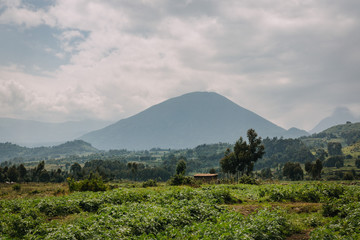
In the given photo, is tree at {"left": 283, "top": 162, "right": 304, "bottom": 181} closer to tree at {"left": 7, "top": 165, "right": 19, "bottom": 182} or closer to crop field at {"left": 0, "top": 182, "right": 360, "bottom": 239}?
crop field at {"left": 0, "top": 182, "right": 360, "bottom": 239}

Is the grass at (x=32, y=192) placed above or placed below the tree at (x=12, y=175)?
above

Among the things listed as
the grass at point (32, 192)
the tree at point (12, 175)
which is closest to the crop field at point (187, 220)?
the grass at point (32, 192)

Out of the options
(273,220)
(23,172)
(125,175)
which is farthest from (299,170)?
(23,172)

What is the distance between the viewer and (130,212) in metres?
17.0

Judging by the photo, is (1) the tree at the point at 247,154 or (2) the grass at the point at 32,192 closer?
(2) the grass at the point at 32,192

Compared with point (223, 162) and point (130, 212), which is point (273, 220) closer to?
point (130, 212)

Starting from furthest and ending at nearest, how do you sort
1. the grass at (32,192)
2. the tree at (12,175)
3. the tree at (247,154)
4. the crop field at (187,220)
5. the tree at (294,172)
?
the tree at (294,172) → the tree at (12,175) → the tree at (247,154) → the grass at (32,192) → the crop field at (187,220)

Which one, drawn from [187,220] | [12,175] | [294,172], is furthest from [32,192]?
[294,172]

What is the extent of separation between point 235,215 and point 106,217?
27.3 ft

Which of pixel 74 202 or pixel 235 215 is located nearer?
pixel 235 215

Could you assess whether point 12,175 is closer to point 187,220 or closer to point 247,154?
point 247,154

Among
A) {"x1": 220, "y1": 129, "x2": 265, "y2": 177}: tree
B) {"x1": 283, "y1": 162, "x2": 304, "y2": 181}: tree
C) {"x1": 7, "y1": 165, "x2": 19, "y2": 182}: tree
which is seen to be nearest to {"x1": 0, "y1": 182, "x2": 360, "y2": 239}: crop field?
{"x1": 220, "y1": 129, "x2": 265, "y2": 177}: tree

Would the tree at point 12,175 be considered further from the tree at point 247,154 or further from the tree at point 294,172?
the tree at point 294,172

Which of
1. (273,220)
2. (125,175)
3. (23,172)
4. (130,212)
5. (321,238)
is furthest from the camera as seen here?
(125,175)
